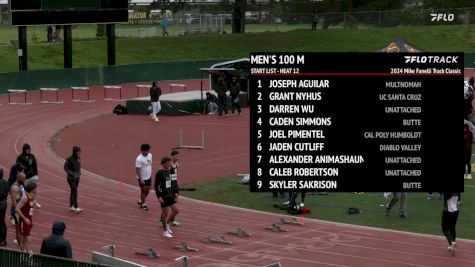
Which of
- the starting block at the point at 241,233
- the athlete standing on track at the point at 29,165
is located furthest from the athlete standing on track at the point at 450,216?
the athlete standing on track at the point at 29,165

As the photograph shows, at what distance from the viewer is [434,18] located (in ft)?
265

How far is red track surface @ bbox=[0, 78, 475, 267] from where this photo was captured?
20.5m

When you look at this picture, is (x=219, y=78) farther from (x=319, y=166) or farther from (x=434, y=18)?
(x=434, y=18)

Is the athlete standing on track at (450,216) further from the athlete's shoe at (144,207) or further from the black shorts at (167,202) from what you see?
the athlete's shoe at (144,207)

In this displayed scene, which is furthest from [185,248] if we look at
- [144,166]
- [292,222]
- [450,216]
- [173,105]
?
[173,105]

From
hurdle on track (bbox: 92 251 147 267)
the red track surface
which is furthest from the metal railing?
the red track surface

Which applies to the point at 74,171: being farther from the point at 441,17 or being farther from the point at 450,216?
the point at 441,17

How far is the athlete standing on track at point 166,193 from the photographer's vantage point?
2206 centimetres

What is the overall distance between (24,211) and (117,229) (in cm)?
356

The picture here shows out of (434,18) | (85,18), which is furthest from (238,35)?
(85,18)
